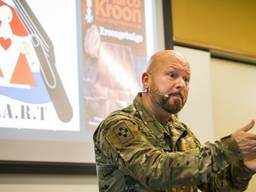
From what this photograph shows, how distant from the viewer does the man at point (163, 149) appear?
45.8 inches

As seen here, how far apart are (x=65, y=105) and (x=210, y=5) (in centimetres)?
114

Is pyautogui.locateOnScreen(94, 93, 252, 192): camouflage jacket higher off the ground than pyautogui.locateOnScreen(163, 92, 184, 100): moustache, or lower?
lower

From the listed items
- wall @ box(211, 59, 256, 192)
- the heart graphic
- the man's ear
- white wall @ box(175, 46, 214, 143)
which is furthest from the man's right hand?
wall @ box(211, 59, 256, 192)

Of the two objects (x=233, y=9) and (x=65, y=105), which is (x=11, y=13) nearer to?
(x=65, y=105)

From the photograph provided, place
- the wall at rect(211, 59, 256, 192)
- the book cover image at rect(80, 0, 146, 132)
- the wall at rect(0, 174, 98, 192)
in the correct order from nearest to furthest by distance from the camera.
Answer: the wall at rect(0, 174, 98, 192), the book cover image at rect(80, 0, 146, 132), the wall at rect(211, 59, 256, 192)

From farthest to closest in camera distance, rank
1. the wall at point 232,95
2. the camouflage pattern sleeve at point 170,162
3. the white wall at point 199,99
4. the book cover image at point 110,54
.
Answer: the wall at point 232,95, the white wall at point 199,99, the book cover image at point 110,54, the camouflage pattern sleeve at point 170,162

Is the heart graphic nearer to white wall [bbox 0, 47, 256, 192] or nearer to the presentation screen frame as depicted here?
the presentation screen frame

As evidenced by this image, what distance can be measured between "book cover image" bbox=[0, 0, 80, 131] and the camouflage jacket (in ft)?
2.36

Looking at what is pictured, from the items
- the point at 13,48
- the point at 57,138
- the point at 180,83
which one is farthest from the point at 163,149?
the point at 13,48

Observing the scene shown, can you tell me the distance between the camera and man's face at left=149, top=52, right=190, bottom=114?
4.36ft

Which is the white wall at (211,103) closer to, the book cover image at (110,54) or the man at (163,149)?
the book cover image at (110,54)

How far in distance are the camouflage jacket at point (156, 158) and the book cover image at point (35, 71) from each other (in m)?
0.72

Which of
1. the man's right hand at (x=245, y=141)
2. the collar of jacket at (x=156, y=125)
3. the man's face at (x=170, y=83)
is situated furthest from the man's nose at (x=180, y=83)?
the man's right hand at (x=245, y=141)

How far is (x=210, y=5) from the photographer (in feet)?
9.30
